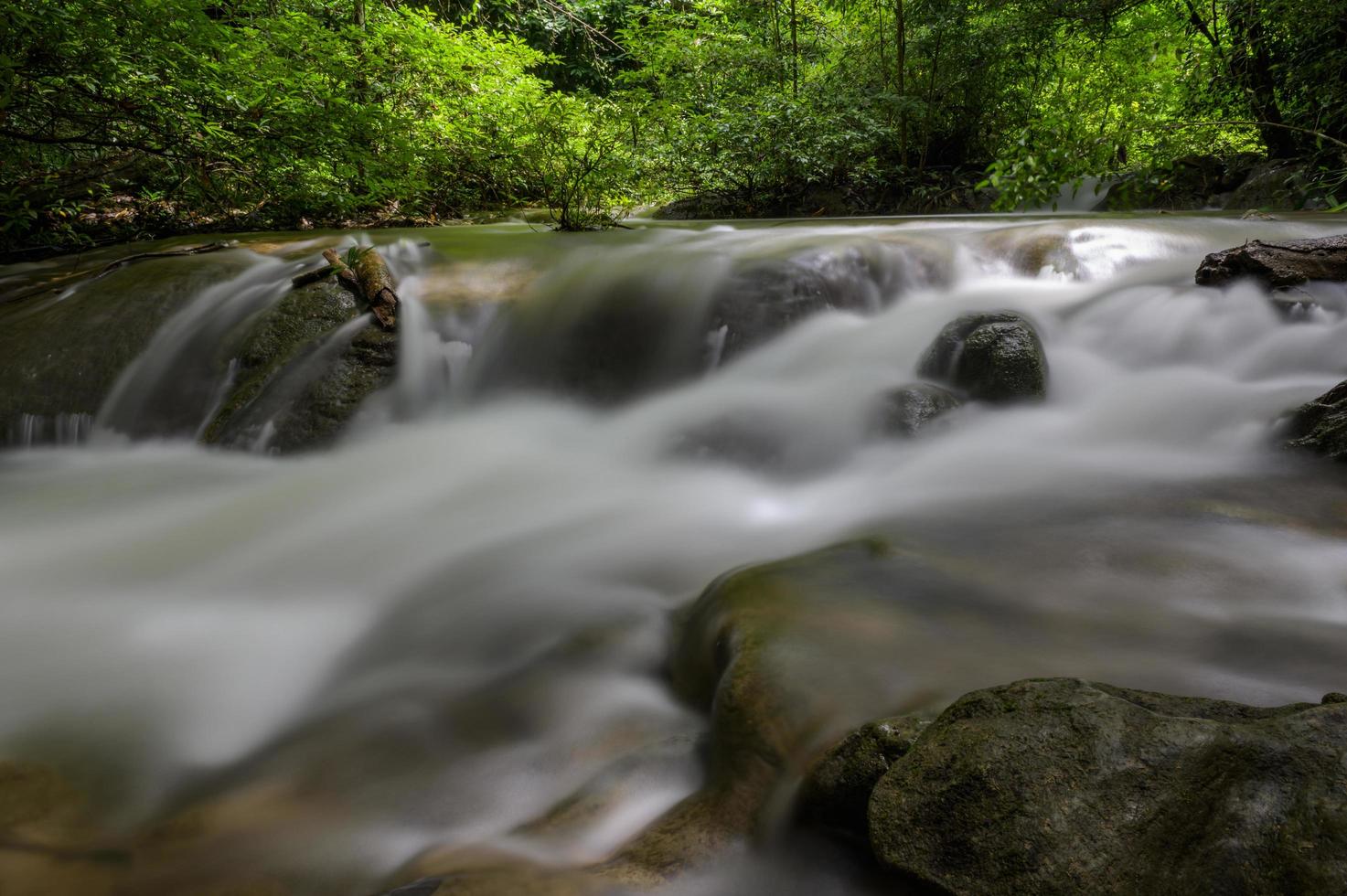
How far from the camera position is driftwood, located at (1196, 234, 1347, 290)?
12.9 feet

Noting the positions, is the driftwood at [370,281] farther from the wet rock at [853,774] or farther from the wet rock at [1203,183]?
the wet rock at [1203,183]

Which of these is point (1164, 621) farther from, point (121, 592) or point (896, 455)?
point (121, 592)

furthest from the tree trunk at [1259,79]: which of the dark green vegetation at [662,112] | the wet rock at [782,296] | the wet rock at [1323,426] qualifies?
the wet rock at [1323,426]

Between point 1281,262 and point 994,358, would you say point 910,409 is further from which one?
point 1281,262

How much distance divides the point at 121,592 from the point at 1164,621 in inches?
146

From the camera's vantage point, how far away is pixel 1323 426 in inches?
115

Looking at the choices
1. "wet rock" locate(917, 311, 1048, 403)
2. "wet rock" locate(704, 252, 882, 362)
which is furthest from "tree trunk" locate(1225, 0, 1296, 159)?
"wet rock" locate(917, 311, 1048, 403)

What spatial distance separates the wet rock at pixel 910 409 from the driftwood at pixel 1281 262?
199cm

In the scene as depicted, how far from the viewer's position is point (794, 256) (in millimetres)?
5168

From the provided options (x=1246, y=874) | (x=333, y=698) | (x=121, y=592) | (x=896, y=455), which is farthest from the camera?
(x=896, y=455)

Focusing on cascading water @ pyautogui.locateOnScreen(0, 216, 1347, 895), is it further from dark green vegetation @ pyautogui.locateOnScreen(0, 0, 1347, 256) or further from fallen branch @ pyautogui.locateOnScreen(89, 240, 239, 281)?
dark green vegetation @ pyautogui.locateOnScreen(0, 0, 1347, 256)

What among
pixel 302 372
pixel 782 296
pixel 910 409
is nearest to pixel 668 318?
pixel 782 296

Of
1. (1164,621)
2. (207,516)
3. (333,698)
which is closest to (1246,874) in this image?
(1164,621)

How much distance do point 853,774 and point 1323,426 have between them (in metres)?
2.81
